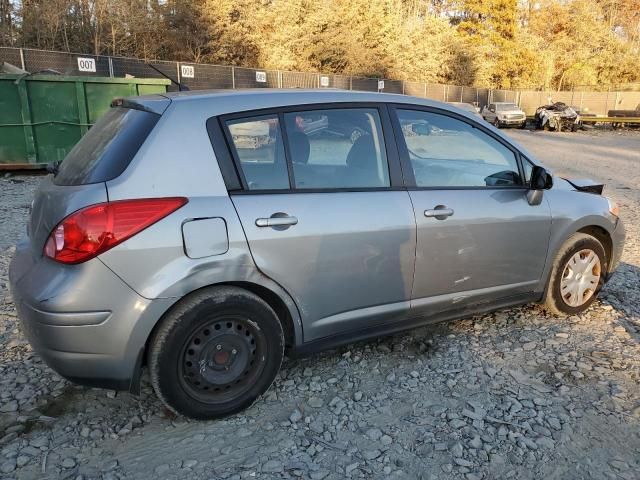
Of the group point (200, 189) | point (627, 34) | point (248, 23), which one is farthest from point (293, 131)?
point (627, 34)

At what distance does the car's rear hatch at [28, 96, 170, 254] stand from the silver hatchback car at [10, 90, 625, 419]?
14 mm

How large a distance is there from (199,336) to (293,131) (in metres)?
1.24

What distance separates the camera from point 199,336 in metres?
2.71

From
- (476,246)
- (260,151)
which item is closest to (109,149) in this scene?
(260,151)

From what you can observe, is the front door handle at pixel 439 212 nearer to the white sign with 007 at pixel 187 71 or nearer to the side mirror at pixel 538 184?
the side mirror at pixel 538 184

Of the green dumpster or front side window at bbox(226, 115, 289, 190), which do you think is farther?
the green dumpster

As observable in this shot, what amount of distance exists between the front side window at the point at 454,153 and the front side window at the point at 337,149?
0.23 metres

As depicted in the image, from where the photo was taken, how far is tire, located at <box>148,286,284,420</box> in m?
2.60

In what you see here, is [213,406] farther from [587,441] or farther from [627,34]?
[627,34]

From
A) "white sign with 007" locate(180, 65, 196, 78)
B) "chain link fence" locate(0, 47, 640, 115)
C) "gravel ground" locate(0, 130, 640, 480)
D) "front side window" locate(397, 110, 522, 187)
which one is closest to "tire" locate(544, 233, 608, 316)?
"gravel ground" locate(0, 130, 640, 480)

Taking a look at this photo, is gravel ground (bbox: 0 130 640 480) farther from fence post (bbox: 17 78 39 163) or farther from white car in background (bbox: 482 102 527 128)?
white car in background (bbox: 482 102 527 128)

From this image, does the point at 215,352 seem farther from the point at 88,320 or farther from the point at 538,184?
the point at 538,184

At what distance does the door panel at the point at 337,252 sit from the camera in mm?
2771

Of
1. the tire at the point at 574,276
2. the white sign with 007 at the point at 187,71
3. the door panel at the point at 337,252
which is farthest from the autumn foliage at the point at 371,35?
the tire at the point at 574,276
